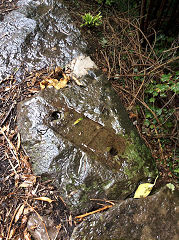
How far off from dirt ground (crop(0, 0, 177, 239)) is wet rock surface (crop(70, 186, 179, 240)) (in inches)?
10.7

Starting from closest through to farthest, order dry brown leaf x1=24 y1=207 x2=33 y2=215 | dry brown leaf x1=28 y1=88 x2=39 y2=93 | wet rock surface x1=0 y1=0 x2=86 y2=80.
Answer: dry brown leaf x1=24 y1=207 x2=33 y2=215 → dry brown leaf x1=28 y1=88 x2=39 y2=93 → wet rock surface x1=0 y1=0 x2=86 y2=80

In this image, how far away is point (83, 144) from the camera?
2500 millimetres

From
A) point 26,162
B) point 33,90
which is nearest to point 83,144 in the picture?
point 26,162

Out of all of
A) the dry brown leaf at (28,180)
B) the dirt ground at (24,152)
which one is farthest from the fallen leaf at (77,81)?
the dry brown leaf at (28,180)

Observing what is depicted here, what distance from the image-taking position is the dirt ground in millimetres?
2277

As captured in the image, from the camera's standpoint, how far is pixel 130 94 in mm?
3182

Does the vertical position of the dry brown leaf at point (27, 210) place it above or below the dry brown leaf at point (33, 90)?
below

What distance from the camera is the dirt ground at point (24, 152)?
2.28 metres

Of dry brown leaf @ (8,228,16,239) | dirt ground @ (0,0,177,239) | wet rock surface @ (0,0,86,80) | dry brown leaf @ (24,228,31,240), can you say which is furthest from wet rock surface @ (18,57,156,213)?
wet rock surface @ (0,0,86,80)

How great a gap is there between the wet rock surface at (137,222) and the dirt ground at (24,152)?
0.27 metres

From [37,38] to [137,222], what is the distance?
10.8 feet

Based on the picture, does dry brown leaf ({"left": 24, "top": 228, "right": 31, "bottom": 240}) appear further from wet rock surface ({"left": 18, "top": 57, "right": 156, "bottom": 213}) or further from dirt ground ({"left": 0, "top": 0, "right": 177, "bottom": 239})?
wet rock surface ({"left": 18, "top": 57, "right": 156, "bottom": 213})

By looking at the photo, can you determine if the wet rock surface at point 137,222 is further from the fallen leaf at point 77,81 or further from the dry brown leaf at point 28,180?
the fallen leaf at point 77,81

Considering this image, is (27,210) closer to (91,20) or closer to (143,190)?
(143,190)
